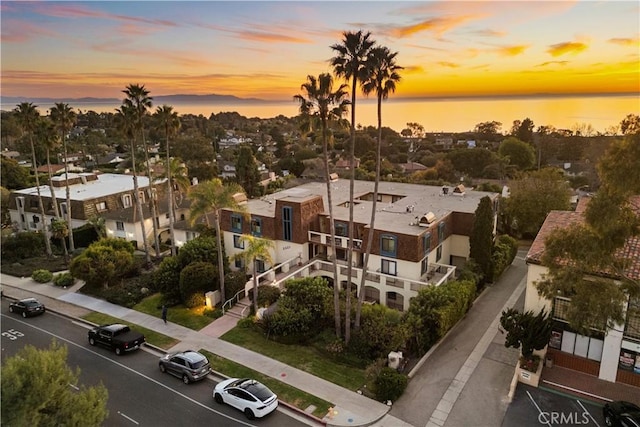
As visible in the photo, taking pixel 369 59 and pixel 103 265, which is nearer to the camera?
pixel 369 59

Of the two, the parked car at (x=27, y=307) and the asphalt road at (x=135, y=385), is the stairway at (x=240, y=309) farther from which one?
the parked car at (x=27, y=307)

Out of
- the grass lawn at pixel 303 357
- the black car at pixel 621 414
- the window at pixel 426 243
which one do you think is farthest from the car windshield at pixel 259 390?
the window at pixel 426 243

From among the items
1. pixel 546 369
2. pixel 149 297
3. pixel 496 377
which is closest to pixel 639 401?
pixel 546 369

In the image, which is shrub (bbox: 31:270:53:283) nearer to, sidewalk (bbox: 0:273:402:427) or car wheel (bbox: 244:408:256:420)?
sidewalk (bbox: 0:273:402:427)

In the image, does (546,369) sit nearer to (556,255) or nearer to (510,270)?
(556,255)

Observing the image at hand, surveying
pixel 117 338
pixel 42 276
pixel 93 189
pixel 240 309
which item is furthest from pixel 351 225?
pixel 93 189
